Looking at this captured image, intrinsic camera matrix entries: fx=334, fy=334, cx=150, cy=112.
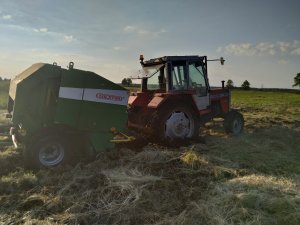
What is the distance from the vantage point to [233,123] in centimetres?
1049

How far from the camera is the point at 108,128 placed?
7.22 m

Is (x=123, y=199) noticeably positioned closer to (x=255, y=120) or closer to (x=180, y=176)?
(x=180, y=176)

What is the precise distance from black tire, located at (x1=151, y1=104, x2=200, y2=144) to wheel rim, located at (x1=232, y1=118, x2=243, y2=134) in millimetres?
1887

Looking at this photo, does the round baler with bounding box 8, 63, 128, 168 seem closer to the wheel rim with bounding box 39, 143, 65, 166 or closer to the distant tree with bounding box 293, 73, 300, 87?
the wheel rim with bounding box 39, 143, 65, 166

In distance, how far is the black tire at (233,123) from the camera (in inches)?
412

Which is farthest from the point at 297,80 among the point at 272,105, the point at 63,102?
the point at 63,102

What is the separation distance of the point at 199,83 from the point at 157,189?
4.81m

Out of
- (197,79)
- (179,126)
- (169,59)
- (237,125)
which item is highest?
(169,59)

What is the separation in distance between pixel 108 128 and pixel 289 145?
500 cm

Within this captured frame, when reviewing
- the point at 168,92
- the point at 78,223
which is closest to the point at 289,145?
the point at 168,92

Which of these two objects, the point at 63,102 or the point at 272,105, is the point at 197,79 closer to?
the point at 63,102

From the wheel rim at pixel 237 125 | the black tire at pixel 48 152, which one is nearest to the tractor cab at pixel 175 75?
the wheel rim at pixel 237 125

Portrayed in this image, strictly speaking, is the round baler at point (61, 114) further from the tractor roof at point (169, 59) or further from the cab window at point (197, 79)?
the cab window at point (197, 79)

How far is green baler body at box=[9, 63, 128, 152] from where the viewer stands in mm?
6656
